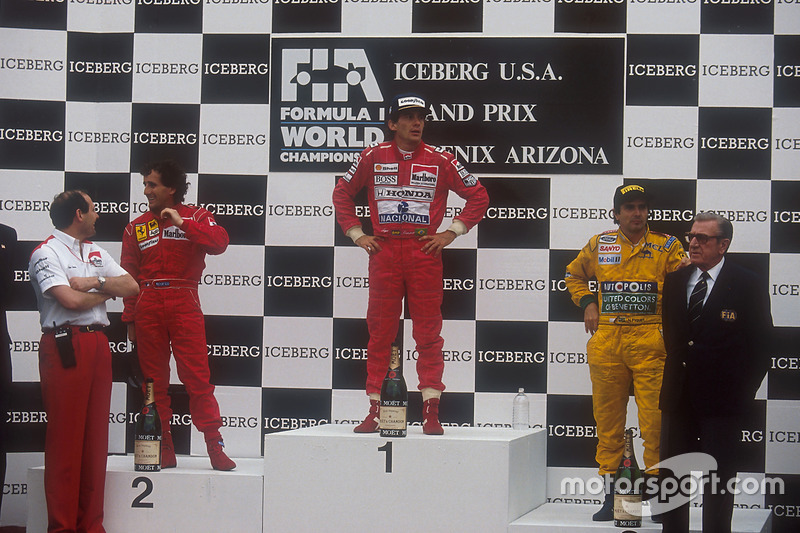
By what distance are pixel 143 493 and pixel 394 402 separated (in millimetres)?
1217

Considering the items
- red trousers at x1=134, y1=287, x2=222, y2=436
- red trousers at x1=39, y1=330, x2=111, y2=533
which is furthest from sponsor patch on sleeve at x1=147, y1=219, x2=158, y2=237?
red trousers at x1=39, y1=330, x2=111, y2=533

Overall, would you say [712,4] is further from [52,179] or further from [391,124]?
[52,179]

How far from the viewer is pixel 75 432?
13.3 ft

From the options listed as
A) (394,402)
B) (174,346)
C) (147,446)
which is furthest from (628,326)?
(147,446)

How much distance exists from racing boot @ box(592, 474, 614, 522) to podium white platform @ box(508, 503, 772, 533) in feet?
0.15

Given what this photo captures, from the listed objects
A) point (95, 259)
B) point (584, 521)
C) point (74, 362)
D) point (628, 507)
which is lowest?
point (584, 521)

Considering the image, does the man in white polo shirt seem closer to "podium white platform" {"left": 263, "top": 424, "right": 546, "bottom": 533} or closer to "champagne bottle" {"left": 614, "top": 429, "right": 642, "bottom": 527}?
"podium white platform" {"left": 263, "top": 424, "right": 546, "bottom": 533}

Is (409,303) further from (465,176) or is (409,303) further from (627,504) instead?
Result: (627,504)

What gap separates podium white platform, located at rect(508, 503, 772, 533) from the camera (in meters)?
4.02

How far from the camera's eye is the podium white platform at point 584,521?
4.02 metres

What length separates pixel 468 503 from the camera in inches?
162

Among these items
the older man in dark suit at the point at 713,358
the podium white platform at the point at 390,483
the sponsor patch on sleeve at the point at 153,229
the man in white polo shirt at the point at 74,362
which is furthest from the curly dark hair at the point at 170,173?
the older man in dark suit at the point at 713,358

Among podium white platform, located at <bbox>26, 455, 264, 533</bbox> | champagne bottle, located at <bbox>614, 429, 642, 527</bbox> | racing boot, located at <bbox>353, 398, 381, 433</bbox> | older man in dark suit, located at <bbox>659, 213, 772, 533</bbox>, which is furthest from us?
racing boot, located at <bbox>353, 398, 381, 433</bbox>

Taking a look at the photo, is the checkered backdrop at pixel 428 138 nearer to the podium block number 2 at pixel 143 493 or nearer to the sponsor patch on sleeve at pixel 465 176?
the sponsor patch on sleeve at pixel 465 176
